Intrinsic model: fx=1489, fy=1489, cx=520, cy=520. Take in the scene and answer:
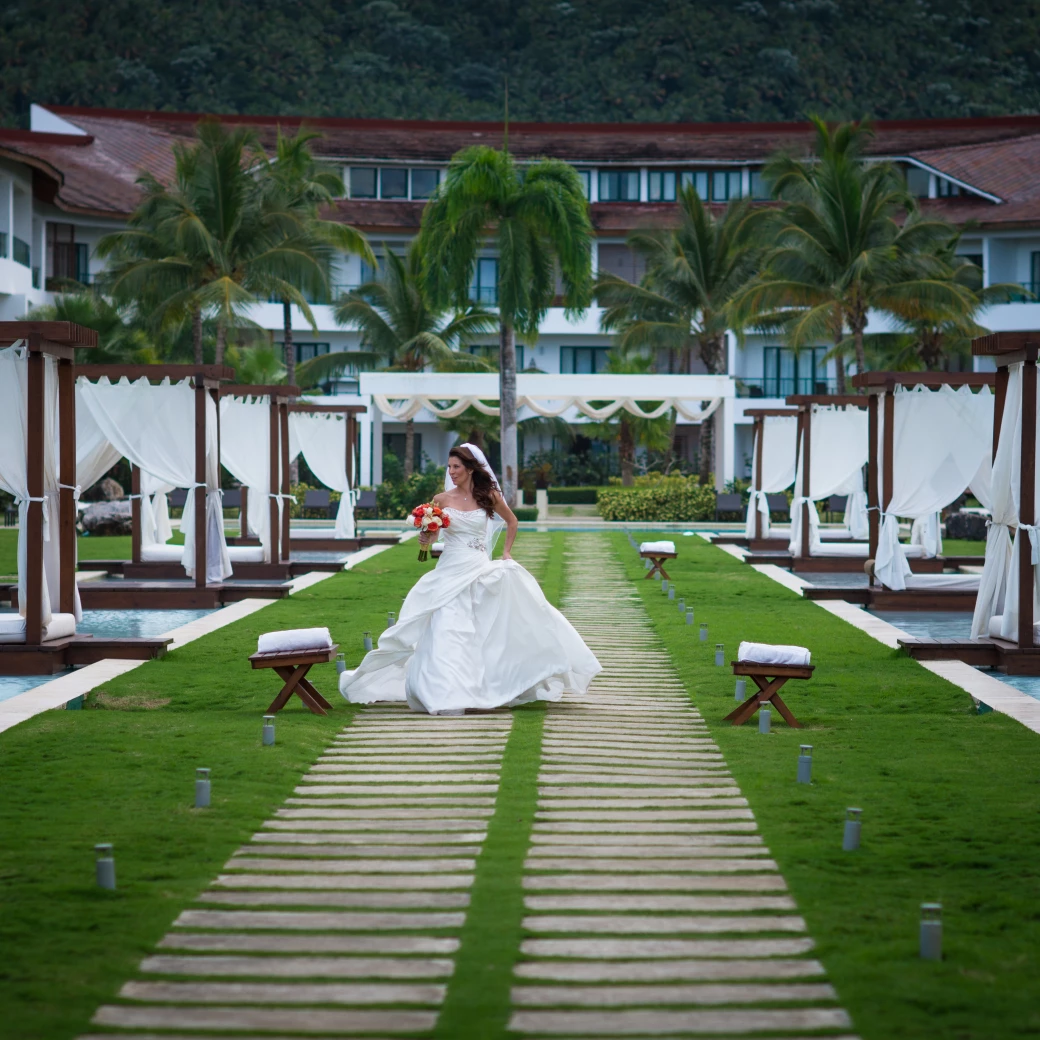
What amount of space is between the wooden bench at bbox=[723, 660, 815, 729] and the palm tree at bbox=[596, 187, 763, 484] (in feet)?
89.7

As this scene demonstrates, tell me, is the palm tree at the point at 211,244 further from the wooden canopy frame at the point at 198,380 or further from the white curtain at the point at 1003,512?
the white curtain at the point at 1003,512

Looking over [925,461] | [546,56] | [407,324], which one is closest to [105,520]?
[407,324]

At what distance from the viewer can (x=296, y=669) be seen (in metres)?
9.44

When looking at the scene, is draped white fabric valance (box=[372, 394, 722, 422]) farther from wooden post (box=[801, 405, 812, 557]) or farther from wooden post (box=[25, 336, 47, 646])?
wooden post (box=[25, 336, 47, 646])

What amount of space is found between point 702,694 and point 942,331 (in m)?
25.9

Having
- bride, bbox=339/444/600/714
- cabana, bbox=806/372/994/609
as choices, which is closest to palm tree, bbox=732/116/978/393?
cabana, bbox=806/372/994/609

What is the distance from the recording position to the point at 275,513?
19.8 m

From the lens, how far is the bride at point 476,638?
9.42 metres

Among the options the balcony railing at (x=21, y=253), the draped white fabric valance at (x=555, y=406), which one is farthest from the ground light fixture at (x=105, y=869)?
the balcony railing at (x=21, y=253)

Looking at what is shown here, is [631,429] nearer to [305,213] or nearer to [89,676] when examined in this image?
[305,213]

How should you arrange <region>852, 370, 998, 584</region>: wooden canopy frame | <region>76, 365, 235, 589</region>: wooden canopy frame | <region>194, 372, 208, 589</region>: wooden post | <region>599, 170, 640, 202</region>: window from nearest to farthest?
<region>852, 370, 998, 584</region>: wooden canopy frame, <region>76, 365, 235, 589</region>: wooden canopy frame, <region>194, 372, 208, 589</region>: wooden post, <region>599, 170, 640, 202</region>: window

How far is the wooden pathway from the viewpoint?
441 centimetres

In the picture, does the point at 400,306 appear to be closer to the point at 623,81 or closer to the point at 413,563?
the point at 413,563

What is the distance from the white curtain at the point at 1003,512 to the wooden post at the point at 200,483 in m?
8.65
